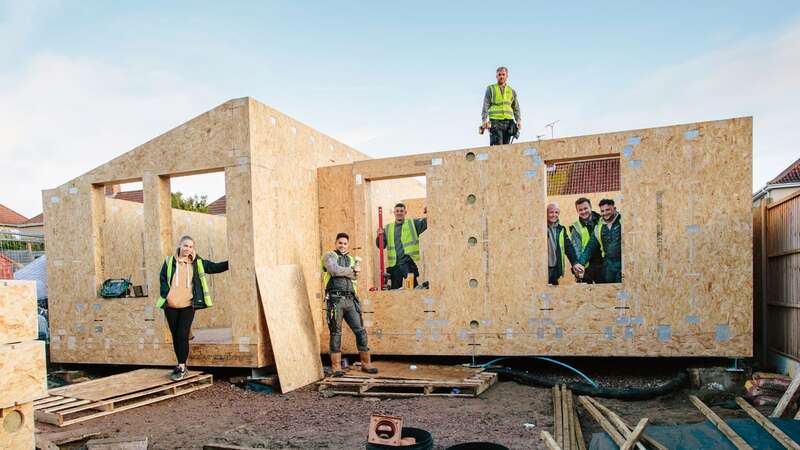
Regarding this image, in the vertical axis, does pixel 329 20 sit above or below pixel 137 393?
above

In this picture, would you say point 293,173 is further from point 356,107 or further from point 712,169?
point 712,169

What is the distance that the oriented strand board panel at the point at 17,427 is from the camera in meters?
4.19

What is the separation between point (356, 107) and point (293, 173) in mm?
1619

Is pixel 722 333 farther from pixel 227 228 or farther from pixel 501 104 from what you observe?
pixel 227 228

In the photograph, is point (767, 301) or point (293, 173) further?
point (293, 173)

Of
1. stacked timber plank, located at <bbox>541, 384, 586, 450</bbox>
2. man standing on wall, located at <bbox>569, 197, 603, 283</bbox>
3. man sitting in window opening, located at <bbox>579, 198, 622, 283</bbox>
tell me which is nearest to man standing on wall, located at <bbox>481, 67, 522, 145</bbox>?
man standing on wall, located at <bbox>569, 197, 603, 283</bbox>

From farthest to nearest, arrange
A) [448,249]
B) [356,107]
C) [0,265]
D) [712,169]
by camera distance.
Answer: [0,265] < [356,107] < [448,249] < [712,169]

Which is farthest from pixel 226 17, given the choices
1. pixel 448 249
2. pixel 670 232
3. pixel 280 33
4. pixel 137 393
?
pixel 670 232

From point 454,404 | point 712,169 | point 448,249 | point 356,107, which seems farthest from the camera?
point 356,107

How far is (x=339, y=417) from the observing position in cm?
638

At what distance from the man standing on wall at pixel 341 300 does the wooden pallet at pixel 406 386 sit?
1.08ft

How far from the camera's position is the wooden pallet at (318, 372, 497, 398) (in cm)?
716

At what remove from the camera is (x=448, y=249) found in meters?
8.47

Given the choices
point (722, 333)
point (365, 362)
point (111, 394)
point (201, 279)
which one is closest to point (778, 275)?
point (722, 333)
